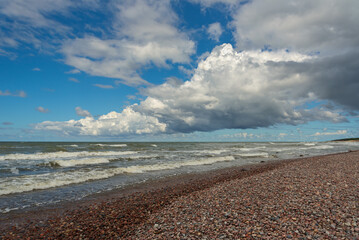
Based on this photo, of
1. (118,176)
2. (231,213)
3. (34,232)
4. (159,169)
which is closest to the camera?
(231,213)

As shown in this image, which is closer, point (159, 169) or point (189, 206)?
point (189, 206)

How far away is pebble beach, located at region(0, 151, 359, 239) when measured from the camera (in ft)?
19.5

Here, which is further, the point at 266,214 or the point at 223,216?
the point at 223,216

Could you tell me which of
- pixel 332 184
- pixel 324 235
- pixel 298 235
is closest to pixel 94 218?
pixel 298 235

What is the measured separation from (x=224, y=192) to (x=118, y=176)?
40.4 ft

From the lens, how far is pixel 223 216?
23.0 ft

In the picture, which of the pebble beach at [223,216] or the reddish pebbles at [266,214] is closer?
the reddish pebbles at [266,214]

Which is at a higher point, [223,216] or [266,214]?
[266,214]

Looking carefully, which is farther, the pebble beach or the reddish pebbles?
the pebble beach

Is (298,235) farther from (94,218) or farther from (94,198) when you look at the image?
(94,198)

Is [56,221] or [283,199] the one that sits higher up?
[283,199]

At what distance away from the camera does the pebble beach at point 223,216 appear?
5.95 metres

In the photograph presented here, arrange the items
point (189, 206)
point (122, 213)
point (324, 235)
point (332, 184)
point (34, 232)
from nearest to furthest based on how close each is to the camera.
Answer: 1. point (324, 235)
2. point (34, 232)
3. point (189, 206)
4. point (122, 213)
5. point (332, 184)

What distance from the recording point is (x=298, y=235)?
18.1ft
